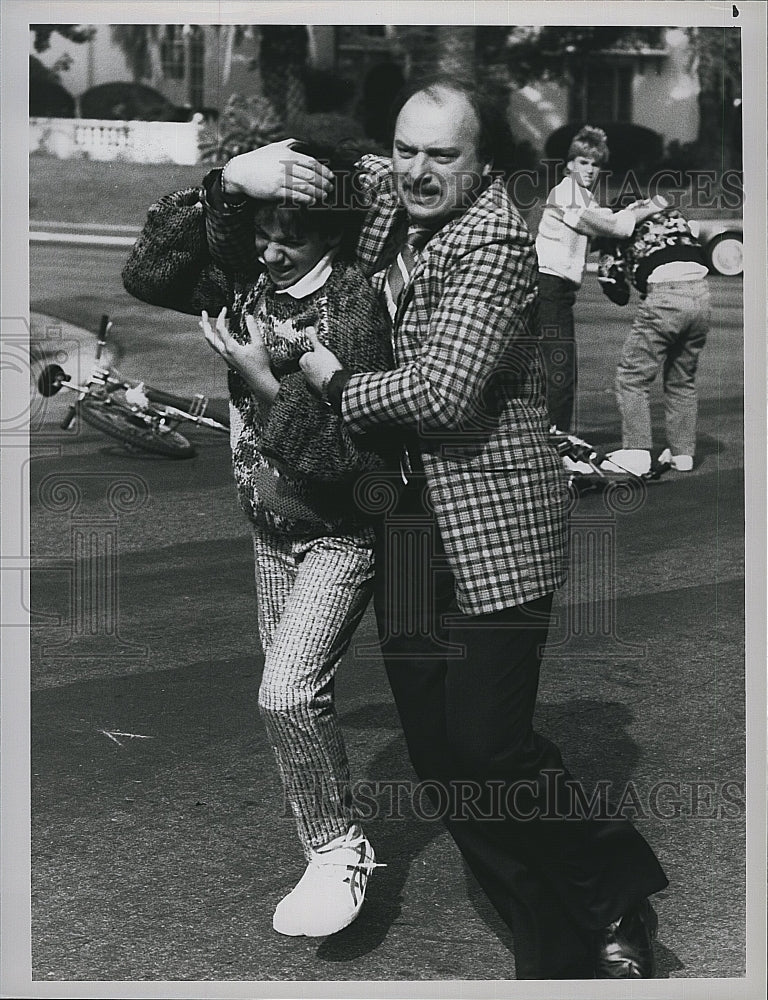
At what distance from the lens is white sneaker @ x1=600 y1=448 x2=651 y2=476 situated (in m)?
3.64

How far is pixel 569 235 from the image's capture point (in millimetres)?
3424

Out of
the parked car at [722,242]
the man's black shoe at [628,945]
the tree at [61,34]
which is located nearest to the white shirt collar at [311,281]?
the tree at [61,34]

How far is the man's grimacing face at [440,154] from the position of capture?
3014mm

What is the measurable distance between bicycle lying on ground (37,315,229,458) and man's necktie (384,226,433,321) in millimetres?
566

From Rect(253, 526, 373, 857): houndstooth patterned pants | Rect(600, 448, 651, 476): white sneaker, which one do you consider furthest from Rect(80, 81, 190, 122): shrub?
Rect(600, 448, 651, 476): white sneaker

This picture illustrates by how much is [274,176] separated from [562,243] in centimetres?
71

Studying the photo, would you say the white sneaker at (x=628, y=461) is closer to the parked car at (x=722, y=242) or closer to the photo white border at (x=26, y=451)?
the photo white border at (x=26, y=451)

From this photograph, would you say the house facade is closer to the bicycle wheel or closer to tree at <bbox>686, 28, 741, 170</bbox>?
tree at <bbox>686, 28, 741, 170</bbox>

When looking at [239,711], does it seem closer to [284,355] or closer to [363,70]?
[284,355]

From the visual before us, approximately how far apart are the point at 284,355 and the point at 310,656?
22.6 inches

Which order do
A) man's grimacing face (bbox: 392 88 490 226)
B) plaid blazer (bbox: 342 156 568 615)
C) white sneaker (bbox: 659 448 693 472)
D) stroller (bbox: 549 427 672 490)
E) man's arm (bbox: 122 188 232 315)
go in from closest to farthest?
plaid blazer (bbox: 342 156 568 615), man's grimacing face (bbox: 392 88 490 226), man's arm (bbox: 122 188 232 315), stroller (bbox: 549 427 672 490), white sneaker (bbox: 659 448 693 472)

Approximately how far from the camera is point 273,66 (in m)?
3.33

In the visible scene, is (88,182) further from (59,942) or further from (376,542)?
(59,942)

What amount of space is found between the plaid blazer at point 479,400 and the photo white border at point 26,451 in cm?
51
